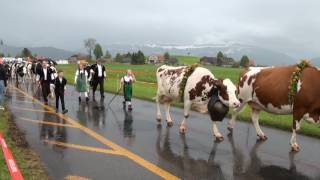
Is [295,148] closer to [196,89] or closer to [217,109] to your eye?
[217,109]

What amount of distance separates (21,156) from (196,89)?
5.16 m

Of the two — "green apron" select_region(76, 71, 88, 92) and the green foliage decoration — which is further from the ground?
the green foliage decoration

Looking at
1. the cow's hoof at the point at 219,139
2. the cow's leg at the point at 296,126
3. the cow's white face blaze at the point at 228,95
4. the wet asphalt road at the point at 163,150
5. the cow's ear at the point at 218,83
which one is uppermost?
the cow's ear at the point at 218,83

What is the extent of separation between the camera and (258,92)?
1149 centimetres

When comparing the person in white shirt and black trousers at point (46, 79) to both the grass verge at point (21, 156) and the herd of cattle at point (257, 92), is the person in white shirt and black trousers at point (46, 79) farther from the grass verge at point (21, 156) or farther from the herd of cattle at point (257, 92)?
the herd of cattle at point (257, 92)

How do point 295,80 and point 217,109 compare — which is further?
point 217,109

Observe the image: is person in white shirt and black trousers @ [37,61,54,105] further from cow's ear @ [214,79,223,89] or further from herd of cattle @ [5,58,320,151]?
cow's ear @ [214,79,223,89]

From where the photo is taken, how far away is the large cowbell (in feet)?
37.2

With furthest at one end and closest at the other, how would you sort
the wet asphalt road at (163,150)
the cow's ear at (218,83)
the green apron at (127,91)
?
1. the green apron at (127,91)
2. the cow's ear at (218,83)
3. the wet asphalt road at (163,150)

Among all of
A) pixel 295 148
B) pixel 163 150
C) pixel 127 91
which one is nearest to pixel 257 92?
pixel 295 148

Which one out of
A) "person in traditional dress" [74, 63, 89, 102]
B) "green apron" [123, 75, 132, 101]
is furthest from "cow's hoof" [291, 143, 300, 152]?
"person in traditional dress" [74, 63, 89, 102]

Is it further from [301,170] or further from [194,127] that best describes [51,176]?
[194,127]

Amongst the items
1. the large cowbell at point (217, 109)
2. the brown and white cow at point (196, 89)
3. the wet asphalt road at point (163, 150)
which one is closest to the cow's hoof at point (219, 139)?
the brown and white cow at point (196, 89)

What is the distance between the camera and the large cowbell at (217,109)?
A: 37.2 feet
